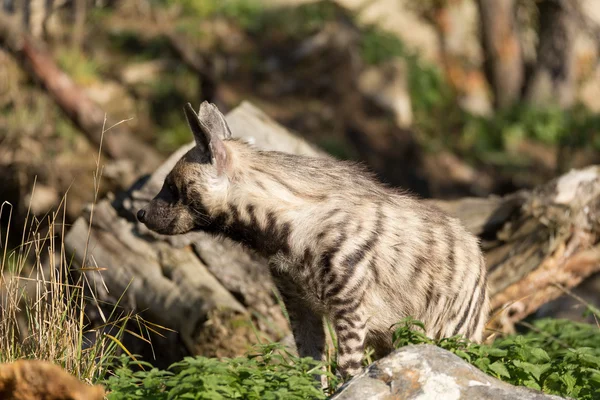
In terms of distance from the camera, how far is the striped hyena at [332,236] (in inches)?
175

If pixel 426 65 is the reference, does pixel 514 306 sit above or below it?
below

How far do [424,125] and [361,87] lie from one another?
1.63 m

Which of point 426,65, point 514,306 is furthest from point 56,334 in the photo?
point 426,65

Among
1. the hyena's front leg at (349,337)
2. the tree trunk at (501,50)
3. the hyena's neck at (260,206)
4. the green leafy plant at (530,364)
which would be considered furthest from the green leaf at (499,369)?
the tree trunk at (501,50)

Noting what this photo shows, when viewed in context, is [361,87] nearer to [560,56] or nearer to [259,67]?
[259,67]

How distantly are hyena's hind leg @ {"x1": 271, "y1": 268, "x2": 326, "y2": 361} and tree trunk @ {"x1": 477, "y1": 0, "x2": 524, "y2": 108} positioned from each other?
32.6 ft

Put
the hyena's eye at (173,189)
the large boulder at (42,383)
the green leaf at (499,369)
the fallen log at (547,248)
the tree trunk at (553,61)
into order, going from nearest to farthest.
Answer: the large boulder at (42,383), the green leaf at (499,369), the hyena's eye at (173,189), the fallen log at (547,248), the tree trunk at (553,61)

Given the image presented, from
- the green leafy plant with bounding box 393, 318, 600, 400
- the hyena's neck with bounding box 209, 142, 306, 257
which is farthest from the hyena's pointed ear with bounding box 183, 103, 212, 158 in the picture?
the green leafy plant with bounding box 393, 318, 600, 400

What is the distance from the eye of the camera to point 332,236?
442cm

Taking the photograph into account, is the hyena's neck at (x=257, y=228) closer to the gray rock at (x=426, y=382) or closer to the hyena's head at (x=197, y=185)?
the hyena's head at (x=197, y=185)

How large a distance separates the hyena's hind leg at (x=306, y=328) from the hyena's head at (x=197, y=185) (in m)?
0.68

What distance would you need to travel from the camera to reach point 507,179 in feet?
43.7

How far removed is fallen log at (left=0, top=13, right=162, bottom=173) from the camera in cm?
1022

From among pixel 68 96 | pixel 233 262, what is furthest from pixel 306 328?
pixel 68 96
